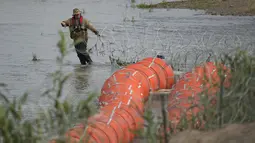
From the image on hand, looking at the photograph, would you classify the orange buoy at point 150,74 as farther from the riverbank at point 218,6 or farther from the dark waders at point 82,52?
the riverbank at point 218,6

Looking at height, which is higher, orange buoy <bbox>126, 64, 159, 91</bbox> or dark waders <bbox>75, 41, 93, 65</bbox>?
orange buoy <bbox>126, 64, 159, 91</bbox>

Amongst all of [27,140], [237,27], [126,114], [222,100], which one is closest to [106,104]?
[126,114]

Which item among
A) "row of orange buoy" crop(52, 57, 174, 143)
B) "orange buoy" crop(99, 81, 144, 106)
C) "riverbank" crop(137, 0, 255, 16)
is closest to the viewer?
"row of orange buoy" crop(52, 57, 174, 143)

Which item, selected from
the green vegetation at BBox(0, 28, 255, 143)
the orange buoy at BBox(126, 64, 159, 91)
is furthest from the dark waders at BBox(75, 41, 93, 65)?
the green vegetation at BBox(0, 28, 255, 143)

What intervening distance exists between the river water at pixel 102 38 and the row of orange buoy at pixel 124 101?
66cm

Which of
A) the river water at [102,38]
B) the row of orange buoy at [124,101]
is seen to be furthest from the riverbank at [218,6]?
the row of orange buoy at [124,101]

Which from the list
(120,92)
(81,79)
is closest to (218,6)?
(81,79)

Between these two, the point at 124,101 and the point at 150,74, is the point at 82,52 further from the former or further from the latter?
the point at 124,101

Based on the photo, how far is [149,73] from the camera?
11383 mm

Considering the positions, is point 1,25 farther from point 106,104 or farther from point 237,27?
point 106,104

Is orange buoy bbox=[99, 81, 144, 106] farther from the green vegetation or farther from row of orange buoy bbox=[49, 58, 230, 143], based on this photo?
the green vegetation

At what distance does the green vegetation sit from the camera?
4.52 metres

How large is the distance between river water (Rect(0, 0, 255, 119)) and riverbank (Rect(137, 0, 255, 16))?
3.91 ft

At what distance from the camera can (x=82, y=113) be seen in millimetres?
4773
